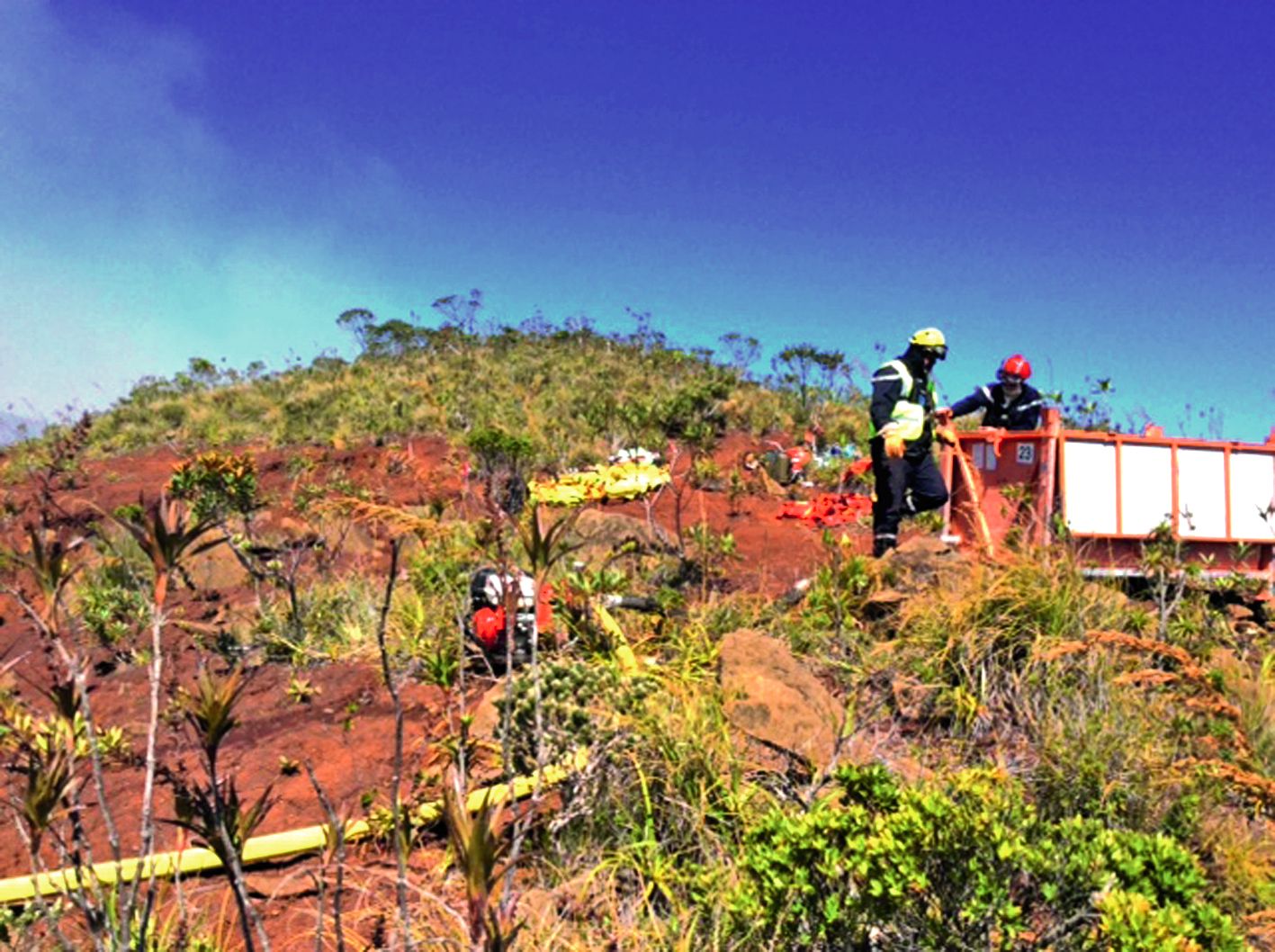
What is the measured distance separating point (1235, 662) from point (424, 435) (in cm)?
1126

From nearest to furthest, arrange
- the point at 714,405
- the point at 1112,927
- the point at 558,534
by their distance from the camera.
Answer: the point at 558,534, the point at 1112,927, the point at 714,405

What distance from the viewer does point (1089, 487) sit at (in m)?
5.26

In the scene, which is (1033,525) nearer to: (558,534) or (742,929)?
(742,929)

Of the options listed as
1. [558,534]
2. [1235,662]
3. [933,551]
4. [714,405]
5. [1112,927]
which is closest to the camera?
[558,534]

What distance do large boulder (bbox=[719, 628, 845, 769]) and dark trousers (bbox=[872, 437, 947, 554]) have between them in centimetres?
242

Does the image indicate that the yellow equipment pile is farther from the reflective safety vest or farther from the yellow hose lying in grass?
the yellow hose lying in grass

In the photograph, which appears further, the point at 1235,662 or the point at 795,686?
the point at 1235,662

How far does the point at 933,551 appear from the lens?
5.24m

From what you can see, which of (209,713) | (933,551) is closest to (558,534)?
(209,713)

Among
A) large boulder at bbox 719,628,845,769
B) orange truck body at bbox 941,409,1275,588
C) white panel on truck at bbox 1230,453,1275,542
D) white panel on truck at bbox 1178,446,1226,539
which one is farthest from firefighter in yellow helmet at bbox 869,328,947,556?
large boulder at bbox 719,628,845,769

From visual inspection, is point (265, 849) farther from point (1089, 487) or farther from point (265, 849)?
point (1089, 487)

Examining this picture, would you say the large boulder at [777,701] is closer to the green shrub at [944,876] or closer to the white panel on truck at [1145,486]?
the green shrub at [944,876]

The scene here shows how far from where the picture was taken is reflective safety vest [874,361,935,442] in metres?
5.80

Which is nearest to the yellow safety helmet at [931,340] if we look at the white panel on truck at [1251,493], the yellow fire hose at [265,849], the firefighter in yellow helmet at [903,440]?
the firefighter in yellow helmet at [903,440]
